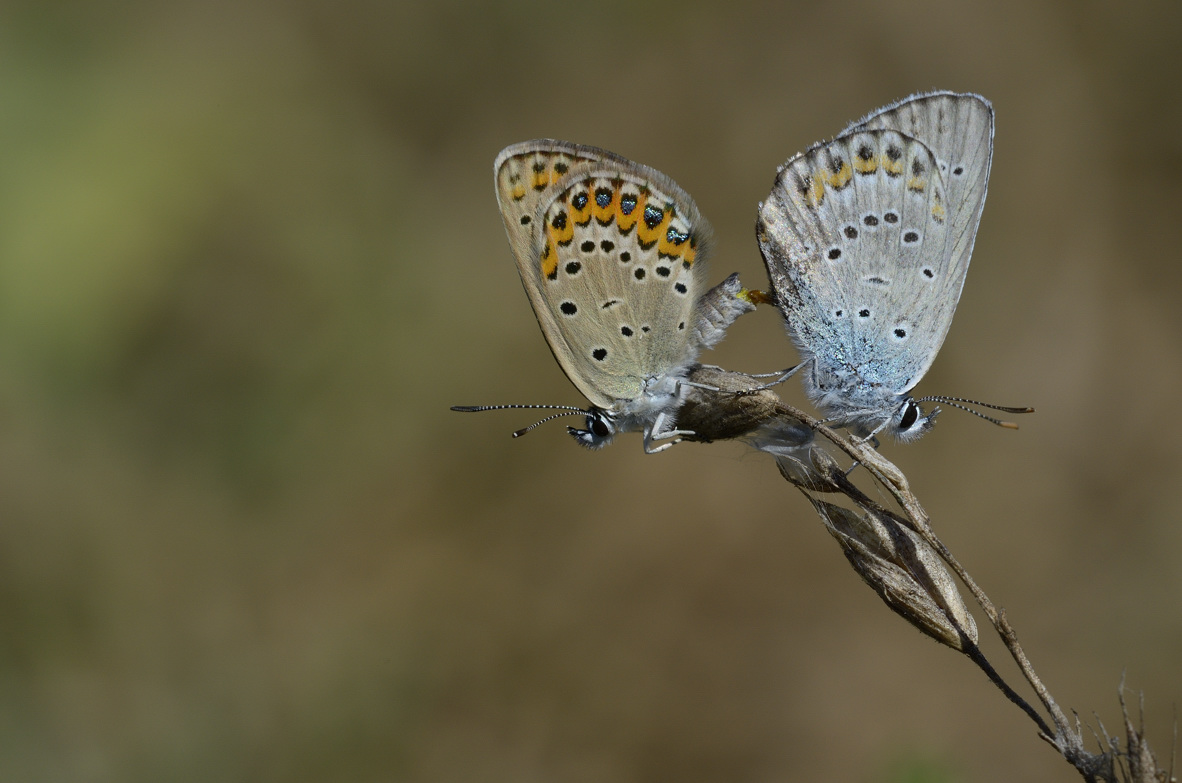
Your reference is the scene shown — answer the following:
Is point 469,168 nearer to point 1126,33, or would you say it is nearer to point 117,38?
point 117,38

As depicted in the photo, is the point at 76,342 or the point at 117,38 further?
the point at 117,38

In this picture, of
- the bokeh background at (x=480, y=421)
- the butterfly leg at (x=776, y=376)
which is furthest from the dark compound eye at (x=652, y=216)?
the bokeh background at (x=480, y=421)

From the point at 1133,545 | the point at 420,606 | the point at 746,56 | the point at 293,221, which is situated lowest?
the point at 420,606

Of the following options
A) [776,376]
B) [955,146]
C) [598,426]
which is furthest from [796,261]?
[598,426]

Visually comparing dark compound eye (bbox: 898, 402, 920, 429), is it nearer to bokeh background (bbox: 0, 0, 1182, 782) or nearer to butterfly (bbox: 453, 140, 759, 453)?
butterfly (bbox: 453, 140, 759, 453)

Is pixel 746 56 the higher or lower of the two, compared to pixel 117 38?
higher

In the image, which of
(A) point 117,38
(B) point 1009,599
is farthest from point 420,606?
(A) point 117,38

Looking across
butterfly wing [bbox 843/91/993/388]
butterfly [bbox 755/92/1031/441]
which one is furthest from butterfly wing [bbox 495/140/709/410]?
butterfly wing [bbox 843/91/993/388]
